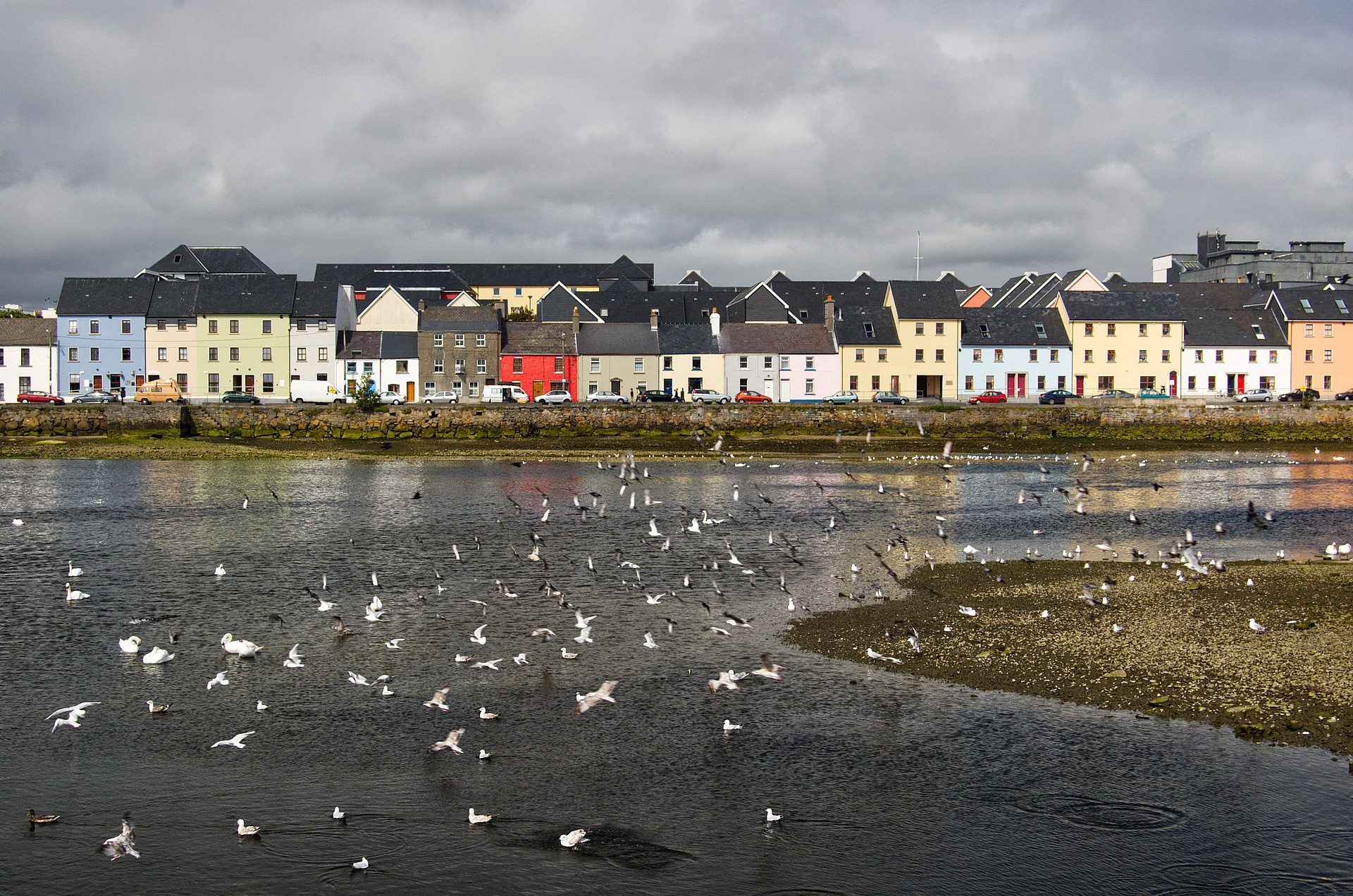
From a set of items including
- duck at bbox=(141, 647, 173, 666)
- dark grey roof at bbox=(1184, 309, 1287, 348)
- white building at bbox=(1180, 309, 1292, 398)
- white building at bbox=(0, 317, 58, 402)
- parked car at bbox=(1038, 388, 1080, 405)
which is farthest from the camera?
dark grey roof at bbox=(1184, 309, 1287, 348)

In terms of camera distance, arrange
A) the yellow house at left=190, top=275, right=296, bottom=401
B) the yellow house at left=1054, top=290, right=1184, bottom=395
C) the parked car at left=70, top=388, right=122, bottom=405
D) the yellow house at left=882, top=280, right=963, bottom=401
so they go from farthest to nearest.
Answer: the yellow house at left=1054, top=290, right=1184, bottom=395 < the yellow house at left=882, top=280, right=963, bottom=401 < the yellow house at left=190, top=275, right=296, bottom=401 < the parked car at left=70, top=388, right=122, bottom=405

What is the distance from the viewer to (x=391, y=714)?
1750 centimetres

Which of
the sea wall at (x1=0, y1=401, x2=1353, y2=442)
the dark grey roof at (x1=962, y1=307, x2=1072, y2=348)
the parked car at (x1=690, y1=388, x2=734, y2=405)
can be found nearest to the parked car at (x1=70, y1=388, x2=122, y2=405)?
the sea wall at (x1=0, y1=401, x2=1353, y2=442)

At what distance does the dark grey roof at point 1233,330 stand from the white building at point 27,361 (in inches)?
3795

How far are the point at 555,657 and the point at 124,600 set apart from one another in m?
10.9

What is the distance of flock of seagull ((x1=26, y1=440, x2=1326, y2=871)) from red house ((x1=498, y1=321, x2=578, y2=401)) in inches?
2100

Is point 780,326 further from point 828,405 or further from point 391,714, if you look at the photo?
point 391,714

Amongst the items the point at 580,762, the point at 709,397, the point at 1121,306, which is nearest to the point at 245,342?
the point at 709,397

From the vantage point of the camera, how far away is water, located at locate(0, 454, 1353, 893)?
1282 cm

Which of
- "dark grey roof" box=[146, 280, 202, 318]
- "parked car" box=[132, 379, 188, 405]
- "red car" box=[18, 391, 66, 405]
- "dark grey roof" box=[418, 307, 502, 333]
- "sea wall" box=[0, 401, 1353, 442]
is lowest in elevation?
"sea wall" box=[0, 401, 1353, 442]

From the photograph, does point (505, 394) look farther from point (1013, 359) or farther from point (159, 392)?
point (1013, 359)

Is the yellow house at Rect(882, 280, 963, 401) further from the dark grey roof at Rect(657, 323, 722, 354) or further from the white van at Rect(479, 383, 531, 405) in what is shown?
the white van at Rect(479, 383, 531, 405)

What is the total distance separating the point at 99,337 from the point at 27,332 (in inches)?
224

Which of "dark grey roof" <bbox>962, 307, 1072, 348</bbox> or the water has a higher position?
"dark grey roof" <bbox>962, 307, 1072, 348</bbox>
